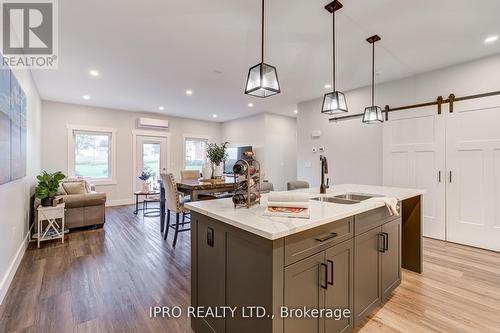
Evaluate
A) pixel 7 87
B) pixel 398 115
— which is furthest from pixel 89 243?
pixel 398 115

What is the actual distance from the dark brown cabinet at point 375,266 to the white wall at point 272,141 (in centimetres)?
490

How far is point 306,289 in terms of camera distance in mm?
1346

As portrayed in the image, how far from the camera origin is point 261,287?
123cm

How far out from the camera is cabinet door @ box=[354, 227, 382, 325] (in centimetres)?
173

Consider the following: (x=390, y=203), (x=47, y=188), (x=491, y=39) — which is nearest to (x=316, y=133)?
(x=491, y=39)

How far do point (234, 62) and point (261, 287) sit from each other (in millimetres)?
3159

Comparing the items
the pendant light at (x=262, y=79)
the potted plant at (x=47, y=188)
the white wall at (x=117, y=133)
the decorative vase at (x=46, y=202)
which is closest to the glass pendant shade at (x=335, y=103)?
the pendant light at (x=262, y=79)

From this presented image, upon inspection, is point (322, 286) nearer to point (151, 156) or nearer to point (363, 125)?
point (363, 125)

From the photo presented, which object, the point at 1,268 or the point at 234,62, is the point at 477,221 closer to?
the point at 234,62

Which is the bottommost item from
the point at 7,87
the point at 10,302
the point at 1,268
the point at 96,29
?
the point at 10,302

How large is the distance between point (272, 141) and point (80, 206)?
195 inches

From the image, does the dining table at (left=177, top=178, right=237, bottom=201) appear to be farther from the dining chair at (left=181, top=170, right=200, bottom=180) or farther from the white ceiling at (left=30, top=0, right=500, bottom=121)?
the white ceiling at (left=30, top=0, right=500, bottom=121)

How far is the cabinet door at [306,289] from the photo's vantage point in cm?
126

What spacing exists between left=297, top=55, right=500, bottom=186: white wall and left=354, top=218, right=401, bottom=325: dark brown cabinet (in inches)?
101
